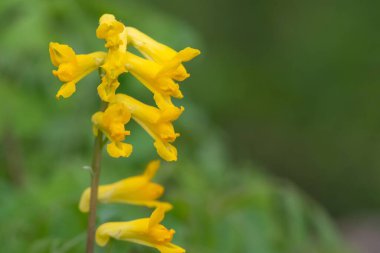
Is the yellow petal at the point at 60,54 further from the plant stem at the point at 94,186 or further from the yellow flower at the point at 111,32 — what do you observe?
the plant stem at the point at 94,186

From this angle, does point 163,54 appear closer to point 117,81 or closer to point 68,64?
point 117,81

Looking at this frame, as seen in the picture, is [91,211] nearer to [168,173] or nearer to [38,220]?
[38,220]


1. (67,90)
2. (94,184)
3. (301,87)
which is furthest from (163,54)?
(301,87)

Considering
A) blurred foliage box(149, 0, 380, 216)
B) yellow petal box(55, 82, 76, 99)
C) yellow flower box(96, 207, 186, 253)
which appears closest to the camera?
yellow petal box(55, 82, 76, 99)

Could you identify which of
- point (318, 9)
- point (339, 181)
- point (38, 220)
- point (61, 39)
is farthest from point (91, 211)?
point (318, 9)

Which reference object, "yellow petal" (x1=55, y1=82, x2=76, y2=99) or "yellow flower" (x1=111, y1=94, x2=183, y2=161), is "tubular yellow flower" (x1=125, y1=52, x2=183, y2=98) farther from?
"yellow petal" (x1=55, y1=82, x2=76, y2=99)

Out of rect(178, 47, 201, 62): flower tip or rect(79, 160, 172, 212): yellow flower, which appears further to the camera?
rect(79, 160, 172, 212): yellow flower

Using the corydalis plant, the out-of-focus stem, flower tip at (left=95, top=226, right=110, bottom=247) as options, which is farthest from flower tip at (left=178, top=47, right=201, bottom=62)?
flower tip at (left=95, top=226, right=110, bottom=247)
